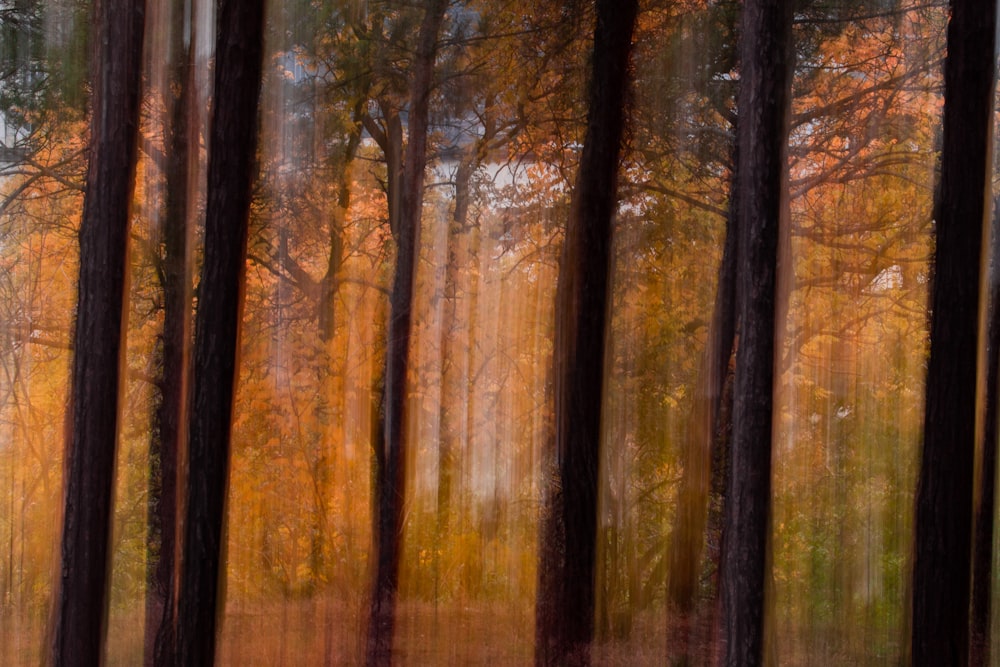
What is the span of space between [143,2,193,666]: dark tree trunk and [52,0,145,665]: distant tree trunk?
0.19 metres

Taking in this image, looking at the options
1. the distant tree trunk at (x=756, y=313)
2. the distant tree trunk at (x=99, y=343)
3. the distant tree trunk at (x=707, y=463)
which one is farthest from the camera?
the distant tree trunk at (x=99, y=343)

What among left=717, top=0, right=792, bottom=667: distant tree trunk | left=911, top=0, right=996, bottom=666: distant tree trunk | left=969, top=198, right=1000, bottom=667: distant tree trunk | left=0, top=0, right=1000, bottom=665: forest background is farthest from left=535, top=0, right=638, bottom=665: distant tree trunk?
left=969, top=198, right=1000, bottom=667: distant tree trunk

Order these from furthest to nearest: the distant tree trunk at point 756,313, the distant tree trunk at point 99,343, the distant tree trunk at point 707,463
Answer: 1. the distant tree trunk at point 99,343
2. the distant tree trunk at point 707,463
3. the distant tree trunk at point 756,313

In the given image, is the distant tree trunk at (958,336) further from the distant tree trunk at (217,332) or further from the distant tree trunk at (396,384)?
the distant tree trunk at (217,332)

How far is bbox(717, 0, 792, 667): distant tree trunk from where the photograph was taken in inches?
174

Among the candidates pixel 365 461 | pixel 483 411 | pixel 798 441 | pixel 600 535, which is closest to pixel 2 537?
pixel 365 461

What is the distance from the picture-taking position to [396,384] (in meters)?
4.68

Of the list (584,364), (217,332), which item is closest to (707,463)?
(584,364)

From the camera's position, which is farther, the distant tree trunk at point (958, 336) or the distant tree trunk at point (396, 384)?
the distant tree trunk at point (396, 384)

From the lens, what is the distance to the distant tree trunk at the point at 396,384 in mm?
4656

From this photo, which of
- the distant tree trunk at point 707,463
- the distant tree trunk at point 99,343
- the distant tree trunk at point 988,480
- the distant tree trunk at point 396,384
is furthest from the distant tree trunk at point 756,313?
the distant tree trunk at point 99,343

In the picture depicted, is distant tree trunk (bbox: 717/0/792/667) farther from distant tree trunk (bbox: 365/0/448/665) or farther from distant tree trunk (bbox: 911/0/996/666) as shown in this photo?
distant tree trunk (bbox: 365/0/448/665)

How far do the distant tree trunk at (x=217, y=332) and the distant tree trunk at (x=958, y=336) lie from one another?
11.4 ft

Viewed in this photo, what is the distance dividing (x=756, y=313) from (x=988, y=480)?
1380 mm
